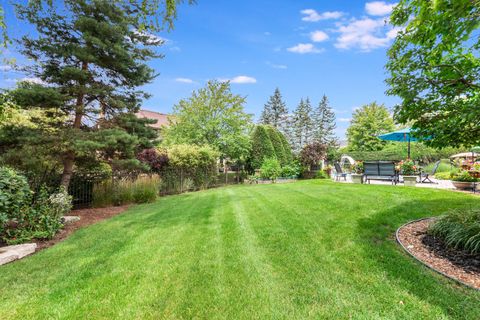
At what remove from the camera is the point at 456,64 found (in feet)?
11.3

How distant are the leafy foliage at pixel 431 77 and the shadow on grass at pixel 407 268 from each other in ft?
5.03

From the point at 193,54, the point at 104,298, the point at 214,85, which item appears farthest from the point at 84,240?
the point at 214,85

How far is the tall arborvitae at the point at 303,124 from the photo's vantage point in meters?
37.3

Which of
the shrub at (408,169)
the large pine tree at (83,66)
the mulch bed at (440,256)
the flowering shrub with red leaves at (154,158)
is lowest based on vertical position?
the mulch bed at (440,256)

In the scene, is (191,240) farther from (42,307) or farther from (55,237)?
(55,237)

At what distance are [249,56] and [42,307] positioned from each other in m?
12.6

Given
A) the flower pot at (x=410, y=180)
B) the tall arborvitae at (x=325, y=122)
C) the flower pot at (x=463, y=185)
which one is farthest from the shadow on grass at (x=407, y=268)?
the tall arborvitae at (x=325, y=122)

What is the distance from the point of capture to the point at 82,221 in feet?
19.0

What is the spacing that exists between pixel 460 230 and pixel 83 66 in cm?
940

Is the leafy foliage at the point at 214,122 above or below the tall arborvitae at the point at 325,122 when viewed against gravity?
below

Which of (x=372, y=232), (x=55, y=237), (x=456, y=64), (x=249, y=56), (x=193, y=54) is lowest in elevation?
(x=55, y=237)

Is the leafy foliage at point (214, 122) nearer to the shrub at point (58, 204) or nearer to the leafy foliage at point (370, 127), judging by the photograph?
the shrub at point (58, 204)

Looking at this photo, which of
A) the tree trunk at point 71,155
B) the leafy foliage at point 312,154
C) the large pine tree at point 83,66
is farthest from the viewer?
the leafy foliage at point 312,154

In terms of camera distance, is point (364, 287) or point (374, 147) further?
point (374, 147)
